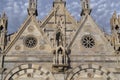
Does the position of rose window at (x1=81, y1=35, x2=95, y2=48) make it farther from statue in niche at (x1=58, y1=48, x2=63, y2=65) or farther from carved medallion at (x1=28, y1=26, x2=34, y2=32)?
carved medallion at (x1=28, y1=26, x2=34, y2=32)

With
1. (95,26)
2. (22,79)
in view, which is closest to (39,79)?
(22,79)

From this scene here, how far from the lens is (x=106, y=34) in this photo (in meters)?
21.8

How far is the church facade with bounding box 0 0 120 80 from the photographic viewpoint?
64.9ft

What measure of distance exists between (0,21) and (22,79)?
4.28 m

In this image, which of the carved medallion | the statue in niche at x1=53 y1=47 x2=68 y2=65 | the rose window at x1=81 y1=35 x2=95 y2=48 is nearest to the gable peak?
the rose window at x1=81 y1=35 x2=95 y2=48

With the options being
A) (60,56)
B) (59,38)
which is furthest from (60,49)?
(59,38)

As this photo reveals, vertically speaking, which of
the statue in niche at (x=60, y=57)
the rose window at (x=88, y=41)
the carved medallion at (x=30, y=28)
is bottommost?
the statue in niche at (x=60, y=57)

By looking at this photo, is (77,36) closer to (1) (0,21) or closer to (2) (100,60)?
(2) (100,60)

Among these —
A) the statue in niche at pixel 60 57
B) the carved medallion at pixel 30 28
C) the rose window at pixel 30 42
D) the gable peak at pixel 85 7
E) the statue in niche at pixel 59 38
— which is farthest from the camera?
the gable peak at pixel 85 7

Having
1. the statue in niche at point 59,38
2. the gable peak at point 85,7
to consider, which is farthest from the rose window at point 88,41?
the gable peak at point 85,7

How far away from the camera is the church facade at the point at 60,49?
19781 mm

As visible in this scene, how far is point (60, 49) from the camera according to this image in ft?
65.8

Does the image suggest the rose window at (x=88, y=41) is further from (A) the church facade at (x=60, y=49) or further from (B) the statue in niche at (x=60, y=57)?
(B) the statue in niche at (x=60, y=57)

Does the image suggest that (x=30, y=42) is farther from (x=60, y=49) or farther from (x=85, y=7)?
(x=85, y=7)
